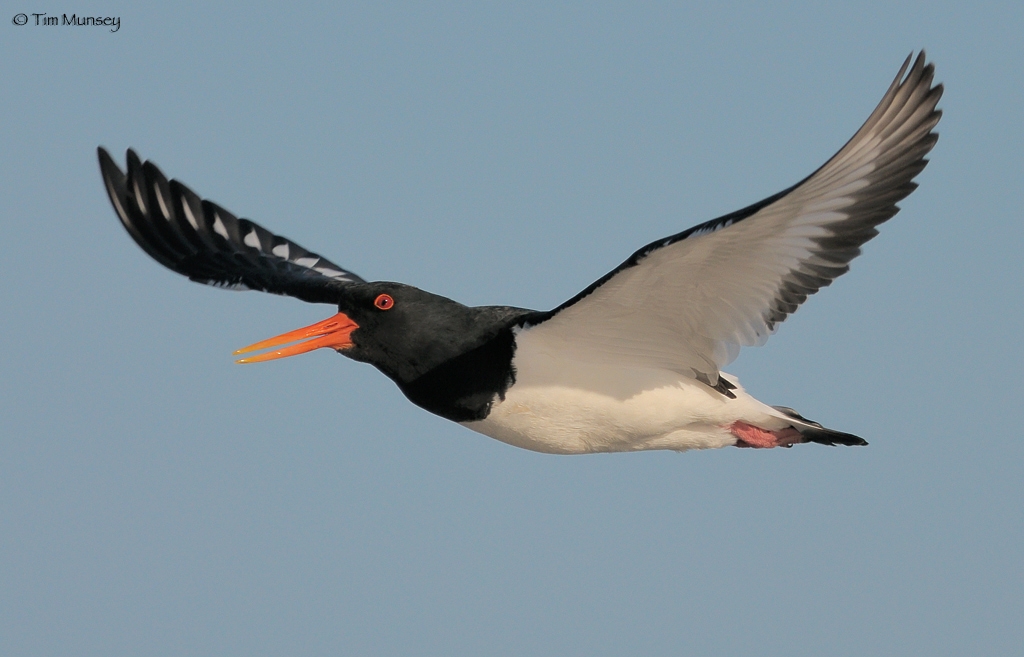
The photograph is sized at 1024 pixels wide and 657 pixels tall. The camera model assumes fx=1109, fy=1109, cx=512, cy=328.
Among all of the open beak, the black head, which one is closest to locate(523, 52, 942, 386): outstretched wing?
the black head

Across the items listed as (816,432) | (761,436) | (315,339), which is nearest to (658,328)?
(761,436)

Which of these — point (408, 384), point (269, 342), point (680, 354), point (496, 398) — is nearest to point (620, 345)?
point (680, 354)

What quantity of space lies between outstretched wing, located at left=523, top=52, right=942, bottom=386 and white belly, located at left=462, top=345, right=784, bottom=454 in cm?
12

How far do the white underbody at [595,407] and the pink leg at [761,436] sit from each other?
0.18 m

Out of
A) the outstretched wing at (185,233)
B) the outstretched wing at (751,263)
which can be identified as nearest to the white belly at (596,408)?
the outstretched wing at (751,263)

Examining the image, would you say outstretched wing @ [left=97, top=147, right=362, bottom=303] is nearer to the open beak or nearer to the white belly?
the open beak

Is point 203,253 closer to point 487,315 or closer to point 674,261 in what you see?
point 487,315

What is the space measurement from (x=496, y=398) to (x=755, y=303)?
5.87 feet

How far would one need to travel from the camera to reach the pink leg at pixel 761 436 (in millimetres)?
7926

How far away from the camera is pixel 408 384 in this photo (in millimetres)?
7469

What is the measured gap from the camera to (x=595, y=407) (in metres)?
7.43

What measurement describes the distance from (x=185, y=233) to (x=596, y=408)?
4.46m

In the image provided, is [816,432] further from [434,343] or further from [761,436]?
[434,343]

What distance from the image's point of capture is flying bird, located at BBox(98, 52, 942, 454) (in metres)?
6.36
